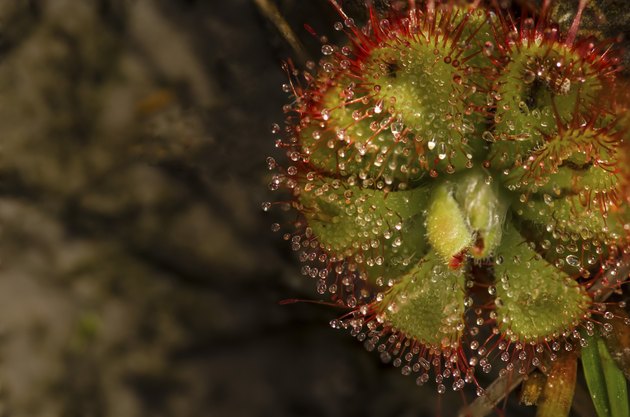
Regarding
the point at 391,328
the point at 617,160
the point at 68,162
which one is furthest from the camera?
the point at 68,162

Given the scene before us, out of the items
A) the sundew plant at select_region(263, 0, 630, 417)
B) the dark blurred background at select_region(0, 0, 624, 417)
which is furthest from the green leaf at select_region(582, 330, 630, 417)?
the dark blurred background at select_region(0, 0, 624, 417)

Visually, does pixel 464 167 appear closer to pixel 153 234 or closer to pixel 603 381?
pixel 603 381

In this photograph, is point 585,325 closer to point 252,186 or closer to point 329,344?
point 329,344

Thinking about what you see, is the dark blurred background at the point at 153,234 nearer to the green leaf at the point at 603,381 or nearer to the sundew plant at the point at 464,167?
the green leaf at the point at 603,381

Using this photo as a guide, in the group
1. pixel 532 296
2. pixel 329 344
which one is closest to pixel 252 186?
pixel 329 344

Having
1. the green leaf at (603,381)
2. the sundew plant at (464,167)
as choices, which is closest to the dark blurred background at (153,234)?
the green leaf at (603,381)

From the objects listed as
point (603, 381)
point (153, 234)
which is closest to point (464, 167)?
point (603, 381)
